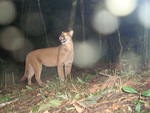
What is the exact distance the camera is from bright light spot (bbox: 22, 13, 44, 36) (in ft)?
48.8

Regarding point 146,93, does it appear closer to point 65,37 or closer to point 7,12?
point 65,37

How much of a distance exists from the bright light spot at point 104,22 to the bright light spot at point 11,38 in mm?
3775

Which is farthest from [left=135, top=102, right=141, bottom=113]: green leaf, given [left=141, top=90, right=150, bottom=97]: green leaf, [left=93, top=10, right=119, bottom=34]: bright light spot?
[left=93, top=10, right=119, bottom=34]: bright light spot

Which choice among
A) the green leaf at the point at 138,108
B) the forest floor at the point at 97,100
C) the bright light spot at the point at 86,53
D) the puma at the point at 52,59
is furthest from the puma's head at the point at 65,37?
the green leaf at the point at 138,108

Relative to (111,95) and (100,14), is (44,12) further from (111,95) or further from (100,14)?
(111,95)

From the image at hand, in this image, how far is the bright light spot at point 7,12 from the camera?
49.6 feet

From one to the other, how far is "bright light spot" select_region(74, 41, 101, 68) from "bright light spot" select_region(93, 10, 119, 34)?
2.73 ft

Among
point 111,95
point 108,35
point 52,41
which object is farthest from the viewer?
point 52,41

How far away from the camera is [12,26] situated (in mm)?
14992

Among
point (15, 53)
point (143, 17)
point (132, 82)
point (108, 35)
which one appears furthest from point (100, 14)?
Answer: point (132, 82)

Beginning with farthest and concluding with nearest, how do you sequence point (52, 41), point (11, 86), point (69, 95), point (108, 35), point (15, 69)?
point (52, 41) < point (108, 35) < point (15, 69) < point (11, 86) < point (69, 95)

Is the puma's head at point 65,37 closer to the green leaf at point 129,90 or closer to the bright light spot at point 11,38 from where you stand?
the green leaf at point 129,90

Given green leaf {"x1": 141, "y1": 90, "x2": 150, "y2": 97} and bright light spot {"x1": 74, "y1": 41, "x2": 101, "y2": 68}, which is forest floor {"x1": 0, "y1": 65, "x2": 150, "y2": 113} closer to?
green leaf {"x1": 141, "y1": 90, "x2": 150, "y2": 97}

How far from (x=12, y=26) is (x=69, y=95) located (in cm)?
1095
